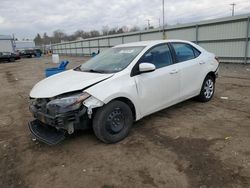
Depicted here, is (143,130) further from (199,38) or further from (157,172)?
(199,38)

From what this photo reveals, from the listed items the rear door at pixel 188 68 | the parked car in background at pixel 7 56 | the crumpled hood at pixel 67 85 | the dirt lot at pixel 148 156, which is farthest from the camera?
the parked car in background at pixel 7 56

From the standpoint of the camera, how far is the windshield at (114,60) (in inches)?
162

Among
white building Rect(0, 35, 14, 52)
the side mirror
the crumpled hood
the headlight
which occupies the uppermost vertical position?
white building Rect(0, 35, 14, 52)

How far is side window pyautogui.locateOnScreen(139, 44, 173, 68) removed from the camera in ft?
14.1

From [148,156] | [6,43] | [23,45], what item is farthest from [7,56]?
[148,156]

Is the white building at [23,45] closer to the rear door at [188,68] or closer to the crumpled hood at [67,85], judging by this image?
the rear door at [188,68]

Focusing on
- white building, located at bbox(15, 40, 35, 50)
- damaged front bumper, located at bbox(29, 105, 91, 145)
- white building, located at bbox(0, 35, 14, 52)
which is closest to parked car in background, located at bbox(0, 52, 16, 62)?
white building, located at bbox(0, 35, 14, 52)

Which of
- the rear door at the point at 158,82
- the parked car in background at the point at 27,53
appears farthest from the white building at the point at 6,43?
the rear door at the point at 158,82

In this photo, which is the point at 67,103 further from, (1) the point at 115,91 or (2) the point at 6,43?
(2) the point at 6,43

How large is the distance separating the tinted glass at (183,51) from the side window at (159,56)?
0.27 metres

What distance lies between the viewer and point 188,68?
4922 millimetres

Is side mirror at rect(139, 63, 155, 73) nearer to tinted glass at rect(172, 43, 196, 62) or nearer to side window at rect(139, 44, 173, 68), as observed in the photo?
side window at rect(139, 44, 173, 68)

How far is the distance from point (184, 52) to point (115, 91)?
88.1 inches

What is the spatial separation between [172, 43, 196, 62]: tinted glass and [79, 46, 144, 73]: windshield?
36.1 inches
